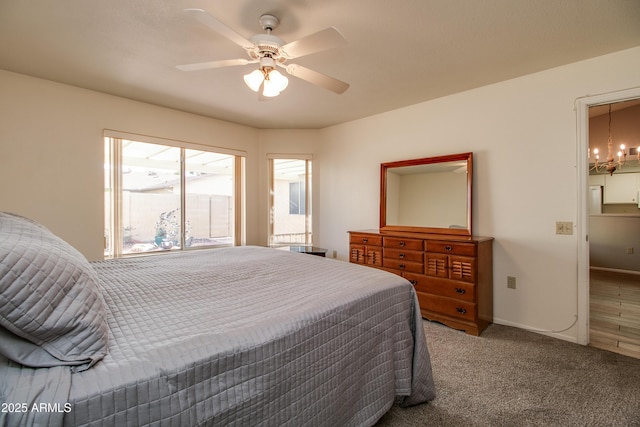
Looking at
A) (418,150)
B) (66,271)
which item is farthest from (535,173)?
(66,271)

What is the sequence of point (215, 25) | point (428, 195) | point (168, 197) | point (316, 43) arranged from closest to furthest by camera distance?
point (215, 25)
point (316, 43)
point (428, 195)
point (168, 197)

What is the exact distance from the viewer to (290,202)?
4.72m

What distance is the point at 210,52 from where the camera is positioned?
232 centimetres

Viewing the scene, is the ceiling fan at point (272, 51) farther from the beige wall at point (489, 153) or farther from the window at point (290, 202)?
the window at point (290, 202)

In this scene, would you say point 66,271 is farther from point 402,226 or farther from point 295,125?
point 295,125

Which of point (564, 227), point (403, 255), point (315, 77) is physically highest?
point (315, 77)

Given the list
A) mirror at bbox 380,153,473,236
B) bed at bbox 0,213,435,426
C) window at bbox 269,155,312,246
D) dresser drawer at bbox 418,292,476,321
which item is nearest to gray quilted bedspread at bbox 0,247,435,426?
bed at bbox 0,213,435,426

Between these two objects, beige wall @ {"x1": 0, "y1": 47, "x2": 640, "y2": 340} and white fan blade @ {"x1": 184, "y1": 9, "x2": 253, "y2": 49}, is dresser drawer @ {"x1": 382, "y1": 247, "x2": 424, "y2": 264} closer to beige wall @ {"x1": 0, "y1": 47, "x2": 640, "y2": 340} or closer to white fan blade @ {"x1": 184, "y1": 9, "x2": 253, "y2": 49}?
beige wall @ {"x1": 0, "y1": 47, "x2": 640, "y2": 340}

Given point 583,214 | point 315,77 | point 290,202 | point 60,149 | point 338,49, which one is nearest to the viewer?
point 315,77

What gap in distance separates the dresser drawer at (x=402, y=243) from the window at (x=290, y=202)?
167 centimetres

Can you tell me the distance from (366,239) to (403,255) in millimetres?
526

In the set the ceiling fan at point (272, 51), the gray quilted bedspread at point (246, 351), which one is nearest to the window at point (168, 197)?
the gray quilted bedspread at point (246, 351)

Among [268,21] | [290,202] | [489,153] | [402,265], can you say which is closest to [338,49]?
[268,21]

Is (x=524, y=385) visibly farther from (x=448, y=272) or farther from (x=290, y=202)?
(x=290, y=202)
